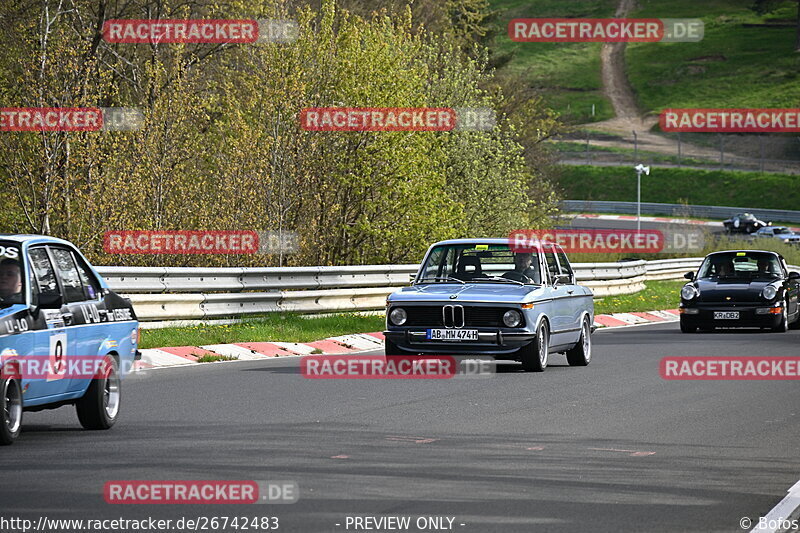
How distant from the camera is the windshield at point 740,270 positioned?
25.5 meters

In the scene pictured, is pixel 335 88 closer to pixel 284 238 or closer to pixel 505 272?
pixel 284 238

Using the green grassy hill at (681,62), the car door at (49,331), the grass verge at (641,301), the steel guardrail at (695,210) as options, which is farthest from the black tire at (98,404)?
the green grassy hill at (681,62)

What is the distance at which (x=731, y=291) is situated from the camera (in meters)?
24.6

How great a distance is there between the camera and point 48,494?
25.4 feet

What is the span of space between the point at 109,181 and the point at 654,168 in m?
71.6

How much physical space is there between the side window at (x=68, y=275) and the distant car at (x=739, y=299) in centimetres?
1555

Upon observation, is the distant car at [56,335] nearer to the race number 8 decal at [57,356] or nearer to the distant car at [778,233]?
the race number 8 decal at [57,356]

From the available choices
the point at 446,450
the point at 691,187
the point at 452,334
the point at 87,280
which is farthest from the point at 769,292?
the point at 691,187

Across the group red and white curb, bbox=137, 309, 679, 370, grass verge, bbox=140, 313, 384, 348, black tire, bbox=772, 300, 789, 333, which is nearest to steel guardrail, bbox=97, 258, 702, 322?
grass verge, bbox=140, 313, 384, 348

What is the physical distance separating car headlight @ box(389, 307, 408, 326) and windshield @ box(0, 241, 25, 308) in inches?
260

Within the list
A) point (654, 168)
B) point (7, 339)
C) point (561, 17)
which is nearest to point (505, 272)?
point (7, 339)

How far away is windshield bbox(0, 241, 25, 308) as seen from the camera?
10.0 m

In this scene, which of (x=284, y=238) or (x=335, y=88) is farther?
(x=335, y=88)

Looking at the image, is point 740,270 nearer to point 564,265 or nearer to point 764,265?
point 764,265
